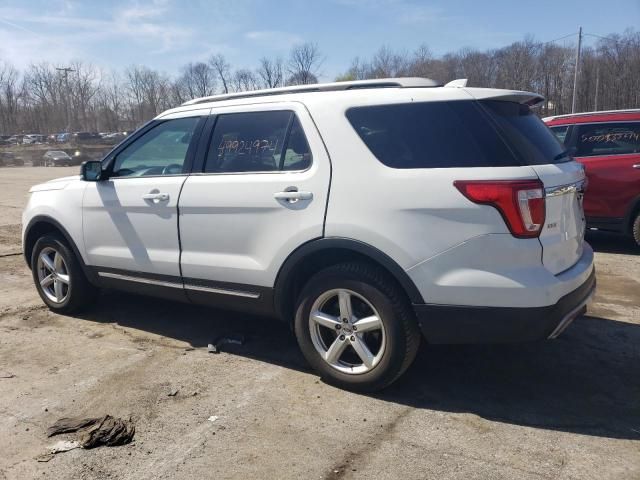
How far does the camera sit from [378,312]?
3.39 metres

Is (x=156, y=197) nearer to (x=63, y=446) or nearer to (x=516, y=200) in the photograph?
(x=63, y=446)

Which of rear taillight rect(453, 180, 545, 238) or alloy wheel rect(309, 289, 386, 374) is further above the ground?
rear taillight rect(453, 180, 545, 238)

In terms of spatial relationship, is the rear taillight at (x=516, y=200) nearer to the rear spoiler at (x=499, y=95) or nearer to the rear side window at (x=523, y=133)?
the rear side window at (x=523, y=133)

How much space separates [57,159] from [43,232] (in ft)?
145

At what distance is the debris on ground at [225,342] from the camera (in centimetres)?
438

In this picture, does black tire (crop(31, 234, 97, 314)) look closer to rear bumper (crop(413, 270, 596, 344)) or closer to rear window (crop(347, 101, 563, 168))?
rear window (crop(347, 101, 563, 168))

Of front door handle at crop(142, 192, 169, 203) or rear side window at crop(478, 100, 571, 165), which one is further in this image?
front door handle at crop(142, 192, 169, 203)

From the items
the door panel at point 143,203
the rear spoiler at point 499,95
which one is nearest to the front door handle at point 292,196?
the door panel at point 143,203

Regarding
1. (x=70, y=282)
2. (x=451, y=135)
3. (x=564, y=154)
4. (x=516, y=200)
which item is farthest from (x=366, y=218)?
(x=70, y=282)

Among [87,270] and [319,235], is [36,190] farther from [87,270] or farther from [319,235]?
[319,235]

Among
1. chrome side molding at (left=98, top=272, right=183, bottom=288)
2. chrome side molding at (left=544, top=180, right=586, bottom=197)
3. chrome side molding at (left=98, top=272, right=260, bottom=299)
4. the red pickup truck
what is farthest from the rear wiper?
the red pickup truck

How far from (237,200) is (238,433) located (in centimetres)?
154

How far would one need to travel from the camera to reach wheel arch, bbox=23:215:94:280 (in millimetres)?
4988

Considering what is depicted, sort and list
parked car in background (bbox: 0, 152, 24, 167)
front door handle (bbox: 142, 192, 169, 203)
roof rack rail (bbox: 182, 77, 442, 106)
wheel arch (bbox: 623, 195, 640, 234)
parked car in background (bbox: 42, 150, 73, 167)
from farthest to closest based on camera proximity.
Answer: parked car in background (bbox: 0, 152, 24, 167) → parked car in background (bbox: 42, 150, 73, 167) → wheel arch (bbox: 623, 195, 640, 234) → front door handle (bbox: 142, 192, 169, 203) → roof rack rail (bbox: 182, 77, 442, 106)
